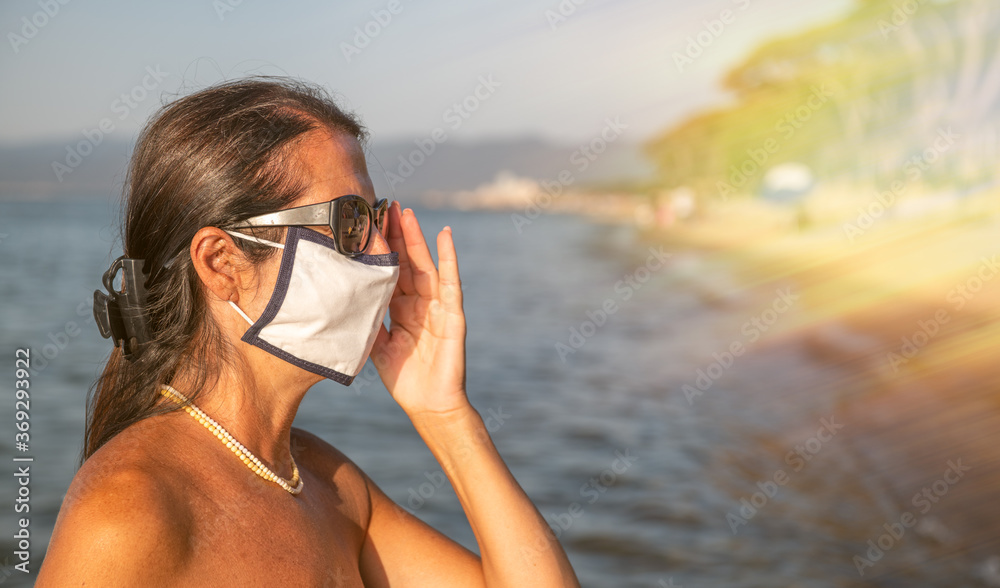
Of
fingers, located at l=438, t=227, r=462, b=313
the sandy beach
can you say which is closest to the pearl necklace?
fingers, located at l=438, t=227, r=462, b=313

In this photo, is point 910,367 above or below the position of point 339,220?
below

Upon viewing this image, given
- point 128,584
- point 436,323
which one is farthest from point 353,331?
point 128,584

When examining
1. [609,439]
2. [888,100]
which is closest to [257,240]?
[609,439]

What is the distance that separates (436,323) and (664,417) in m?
7.82

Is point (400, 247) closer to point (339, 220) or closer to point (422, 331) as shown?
point (422, 331)

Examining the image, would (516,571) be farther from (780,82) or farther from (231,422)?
(780,82)

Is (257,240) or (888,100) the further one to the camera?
(888,100)

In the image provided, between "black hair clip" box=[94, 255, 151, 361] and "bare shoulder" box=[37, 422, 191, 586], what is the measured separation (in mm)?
431

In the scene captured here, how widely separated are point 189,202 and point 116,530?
2.67ft

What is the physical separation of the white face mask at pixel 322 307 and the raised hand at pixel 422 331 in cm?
17

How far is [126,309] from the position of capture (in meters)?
2.14

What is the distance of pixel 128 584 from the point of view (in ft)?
5.26

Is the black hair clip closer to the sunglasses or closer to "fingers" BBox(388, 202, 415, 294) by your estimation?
the sunglasses

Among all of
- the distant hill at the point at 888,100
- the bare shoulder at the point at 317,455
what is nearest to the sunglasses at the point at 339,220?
the bare shoulder at the point at 317,455
